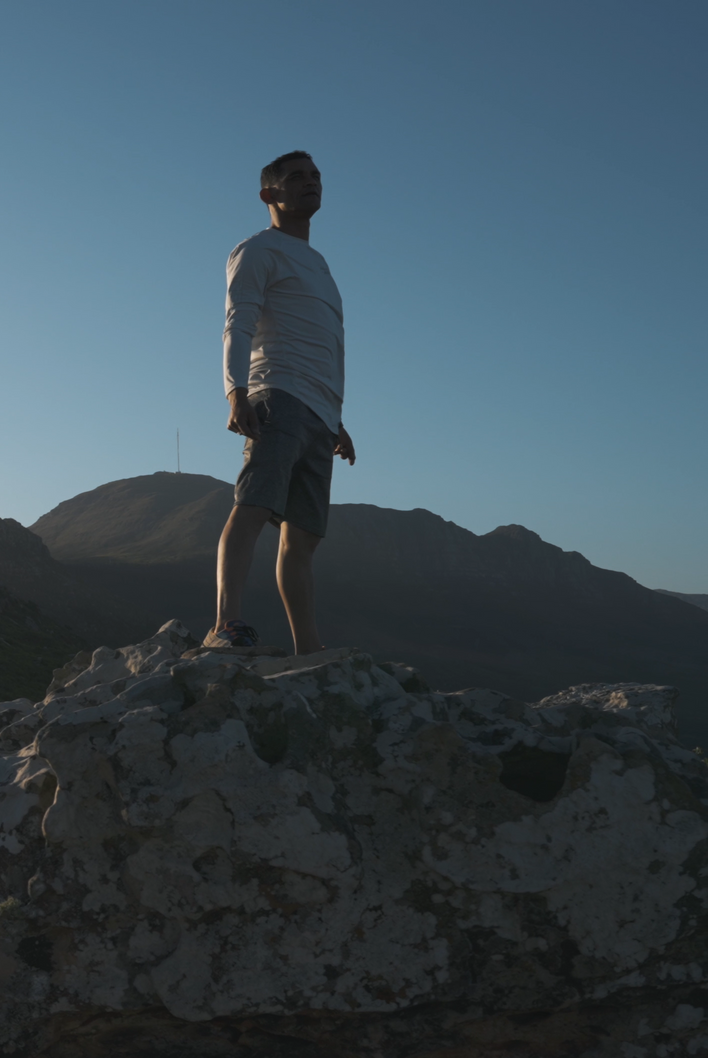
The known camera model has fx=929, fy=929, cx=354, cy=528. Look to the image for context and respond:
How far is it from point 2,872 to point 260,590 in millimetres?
90813

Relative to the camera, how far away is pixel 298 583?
14.7ft

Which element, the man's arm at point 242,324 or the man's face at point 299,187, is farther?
the man's face at point 299,187

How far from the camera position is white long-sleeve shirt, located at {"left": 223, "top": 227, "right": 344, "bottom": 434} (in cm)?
445

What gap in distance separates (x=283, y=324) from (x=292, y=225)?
0.59m

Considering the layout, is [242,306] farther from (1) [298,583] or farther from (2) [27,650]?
(2) [27,650]

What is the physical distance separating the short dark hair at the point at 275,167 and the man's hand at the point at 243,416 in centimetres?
125

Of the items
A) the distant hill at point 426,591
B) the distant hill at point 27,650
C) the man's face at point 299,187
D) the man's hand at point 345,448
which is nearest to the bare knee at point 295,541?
the man's hand at point 345,448

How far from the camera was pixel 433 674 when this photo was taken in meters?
84.9

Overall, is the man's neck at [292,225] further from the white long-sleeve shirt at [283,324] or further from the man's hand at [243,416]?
the man's hand at [243,416]

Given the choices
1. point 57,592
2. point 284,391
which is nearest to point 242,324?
point 284,391

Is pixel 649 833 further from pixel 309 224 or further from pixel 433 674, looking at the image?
pixel 433 674

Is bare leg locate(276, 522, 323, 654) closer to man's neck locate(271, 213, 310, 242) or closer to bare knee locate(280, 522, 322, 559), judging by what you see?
bare knee locate(280, 522, 322, 559)

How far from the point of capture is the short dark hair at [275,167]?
4.71m

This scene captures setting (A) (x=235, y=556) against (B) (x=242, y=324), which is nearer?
(A) (x=235, y=556)
